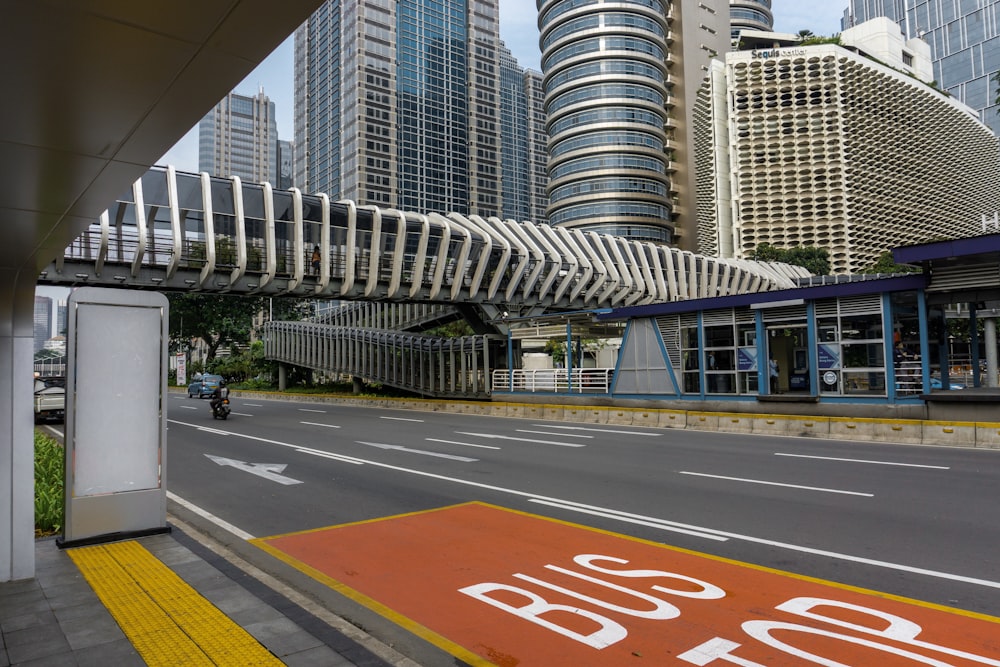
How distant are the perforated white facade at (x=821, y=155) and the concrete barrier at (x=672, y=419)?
281 ft

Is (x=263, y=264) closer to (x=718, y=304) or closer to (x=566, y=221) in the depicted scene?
(x=718, y=304)

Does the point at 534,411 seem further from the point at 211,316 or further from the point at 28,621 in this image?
the point at 211,316

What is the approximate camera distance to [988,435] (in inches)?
576

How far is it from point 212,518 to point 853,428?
1533cm

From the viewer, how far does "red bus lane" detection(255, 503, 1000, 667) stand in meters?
4.33

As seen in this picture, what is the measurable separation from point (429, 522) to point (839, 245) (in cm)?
10155

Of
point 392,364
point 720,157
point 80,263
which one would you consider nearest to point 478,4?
point 720,157

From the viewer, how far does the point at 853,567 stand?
20.0ft

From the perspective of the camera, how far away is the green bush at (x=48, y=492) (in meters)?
7.79

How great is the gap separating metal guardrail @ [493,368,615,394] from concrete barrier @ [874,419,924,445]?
36.6 ft

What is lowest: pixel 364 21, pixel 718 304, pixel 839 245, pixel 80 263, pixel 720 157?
pixel 718 304

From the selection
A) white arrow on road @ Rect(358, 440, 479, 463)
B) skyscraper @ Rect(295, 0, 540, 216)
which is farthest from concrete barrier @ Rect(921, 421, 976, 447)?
skyscraper @ Rect(295, 0, 540, 216)

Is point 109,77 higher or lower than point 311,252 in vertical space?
lower

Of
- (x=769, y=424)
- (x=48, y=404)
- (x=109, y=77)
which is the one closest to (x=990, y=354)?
(x=769, y=424)
